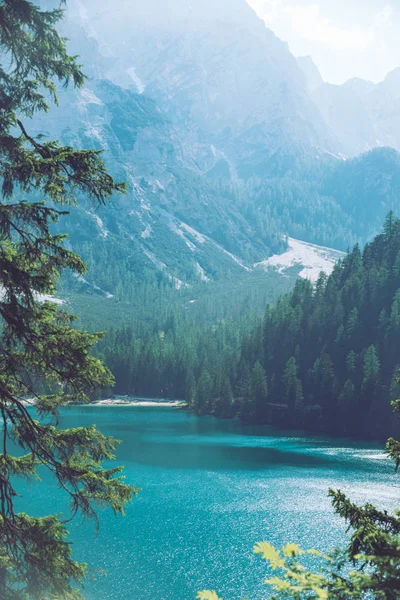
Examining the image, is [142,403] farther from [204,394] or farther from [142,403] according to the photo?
[204,394]

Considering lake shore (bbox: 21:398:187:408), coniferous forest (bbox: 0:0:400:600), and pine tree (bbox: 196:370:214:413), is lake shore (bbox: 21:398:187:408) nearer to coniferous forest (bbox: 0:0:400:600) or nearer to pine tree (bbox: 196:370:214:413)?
coniferous forest (bbox: 0:0:400:600)

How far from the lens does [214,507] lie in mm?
56156

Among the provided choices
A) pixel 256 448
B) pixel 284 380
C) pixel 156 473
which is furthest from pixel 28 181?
pixel 284 380

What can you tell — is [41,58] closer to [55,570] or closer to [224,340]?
[55,570]

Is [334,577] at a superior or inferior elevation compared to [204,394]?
superior

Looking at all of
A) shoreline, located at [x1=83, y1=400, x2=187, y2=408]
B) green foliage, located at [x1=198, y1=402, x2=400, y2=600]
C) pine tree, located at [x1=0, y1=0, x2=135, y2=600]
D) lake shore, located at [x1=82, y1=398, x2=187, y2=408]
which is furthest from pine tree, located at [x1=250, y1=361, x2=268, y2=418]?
green foliage, located at [x1=198, y1=402, x2=400, y2=600]

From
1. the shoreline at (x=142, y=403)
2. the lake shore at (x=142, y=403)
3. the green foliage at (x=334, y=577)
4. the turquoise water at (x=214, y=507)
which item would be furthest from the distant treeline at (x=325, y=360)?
the green foliage at (x=334, y=577)

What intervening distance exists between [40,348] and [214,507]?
49388mm

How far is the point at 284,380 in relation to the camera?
127 metres

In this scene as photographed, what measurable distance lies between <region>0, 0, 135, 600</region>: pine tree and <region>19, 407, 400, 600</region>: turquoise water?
16.4 metres

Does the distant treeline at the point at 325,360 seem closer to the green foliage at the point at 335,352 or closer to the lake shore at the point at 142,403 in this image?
the green foliage at the point at 335,352

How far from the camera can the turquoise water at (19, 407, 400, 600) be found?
126 feet

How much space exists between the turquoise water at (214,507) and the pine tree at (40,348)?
16429 mm

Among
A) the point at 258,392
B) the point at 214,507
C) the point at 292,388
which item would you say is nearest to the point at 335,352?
the point at 292,388
